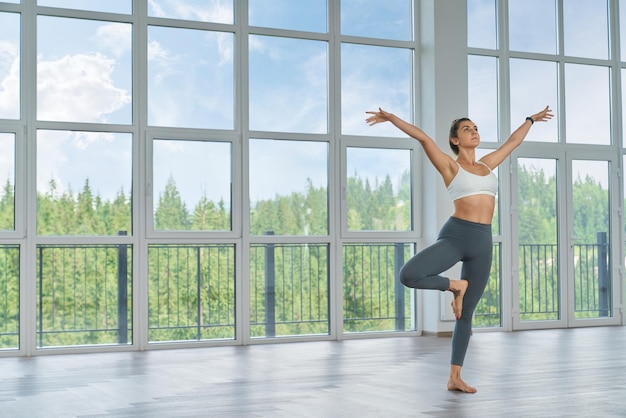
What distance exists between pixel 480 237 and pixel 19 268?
389 centimetres

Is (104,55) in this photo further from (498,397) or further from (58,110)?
(498,397)

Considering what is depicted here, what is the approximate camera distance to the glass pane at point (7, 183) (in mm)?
6723

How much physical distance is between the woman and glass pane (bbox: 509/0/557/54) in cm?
438

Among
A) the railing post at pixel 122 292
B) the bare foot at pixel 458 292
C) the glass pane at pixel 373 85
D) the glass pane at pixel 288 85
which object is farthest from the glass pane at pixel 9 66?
the bare foot at pixel 458 292

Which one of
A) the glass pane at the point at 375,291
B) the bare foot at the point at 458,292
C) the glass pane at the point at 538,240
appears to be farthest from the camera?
the glass pane at the point at 538,240

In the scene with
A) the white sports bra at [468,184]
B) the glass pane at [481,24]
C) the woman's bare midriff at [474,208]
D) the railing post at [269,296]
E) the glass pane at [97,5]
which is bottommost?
the railing post at [269,296]

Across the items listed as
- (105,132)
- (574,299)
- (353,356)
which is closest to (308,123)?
(105,132)

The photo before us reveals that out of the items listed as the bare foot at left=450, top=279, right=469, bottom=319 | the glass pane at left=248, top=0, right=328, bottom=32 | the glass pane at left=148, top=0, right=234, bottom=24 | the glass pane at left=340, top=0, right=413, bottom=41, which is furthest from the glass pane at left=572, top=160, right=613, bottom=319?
the bare foot at left=450, top=279, right=469, bottom=319

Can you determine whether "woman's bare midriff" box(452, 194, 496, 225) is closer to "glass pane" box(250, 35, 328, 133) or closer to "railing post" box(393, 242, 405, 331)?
"glass pane" box(250, 35, 328, 133)

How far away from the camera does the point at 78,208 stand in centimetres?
690

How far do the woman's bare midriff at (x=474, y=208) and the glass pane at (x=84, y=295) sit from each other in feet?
11.2

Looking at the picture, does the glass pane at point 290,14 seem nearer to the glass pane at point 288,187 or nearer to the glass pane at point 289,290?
the glass pane at point 288,187

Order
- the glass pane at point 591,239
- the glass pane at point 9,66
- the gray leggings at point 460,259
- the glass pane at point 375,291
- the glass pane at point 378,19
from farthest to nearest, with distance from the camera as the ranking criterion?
the glass pane at point 591,239 → the glass pane at point 378,19 → the glass pane at point 375,291 → the glass pane at point 9,66 → the gray leggings at point 460,259

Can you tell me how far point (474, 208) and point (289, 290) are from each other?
11.1 ft
